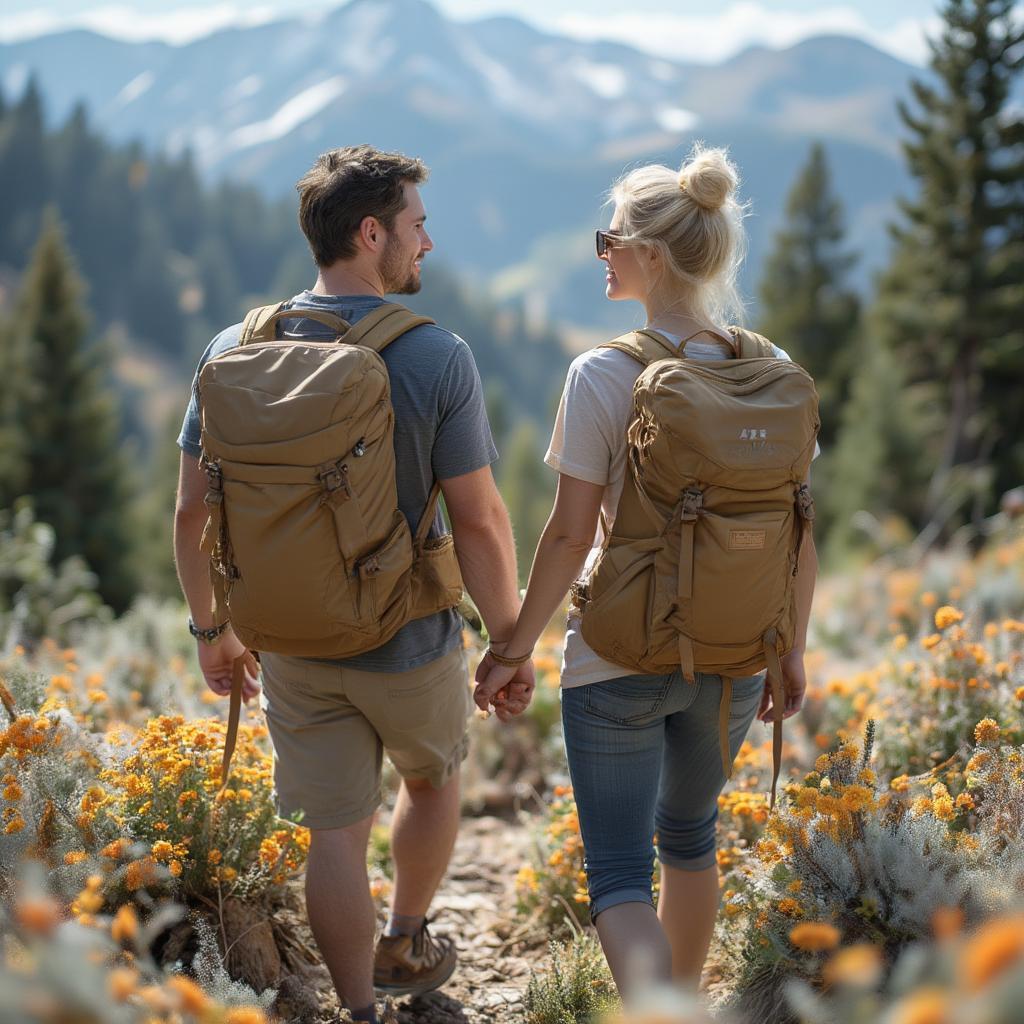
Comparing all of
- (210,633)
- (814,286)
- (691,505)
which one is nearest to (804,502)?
(691,505)

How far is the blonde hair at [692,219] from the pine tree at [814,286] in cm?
3271

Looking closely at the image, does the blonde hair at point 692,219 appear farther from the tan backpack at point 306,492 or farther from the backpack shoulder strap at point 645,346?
the tan backpack at point 306,492

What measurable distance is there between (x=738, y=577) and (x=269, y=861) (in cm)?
159

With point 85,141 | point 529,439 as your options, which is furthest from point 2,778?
point 85,141

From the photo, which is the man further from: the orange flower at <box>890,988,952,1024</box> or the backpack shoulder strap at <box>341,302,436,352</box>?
the orange flower at <box>890,988,952,1024</box>

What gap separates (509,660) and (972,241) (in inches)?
1070

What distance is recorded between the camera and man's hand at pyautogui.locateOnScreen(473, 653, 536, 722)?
2.75 m

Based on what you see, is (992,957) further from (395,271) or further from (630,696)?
(395,271)

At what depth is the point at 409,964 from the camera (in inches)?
122

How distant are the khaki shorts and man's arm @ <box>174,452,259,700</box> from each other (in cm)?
23

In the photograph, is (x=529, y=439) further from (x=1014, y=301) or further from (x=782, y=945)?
(x=782, y=945)

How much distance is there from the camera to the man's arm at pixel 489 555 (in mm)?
2668

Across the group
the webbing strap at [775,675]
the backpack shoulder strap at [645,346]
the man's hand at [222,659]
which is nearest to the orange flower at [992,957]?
the webbing strap at [775,675]

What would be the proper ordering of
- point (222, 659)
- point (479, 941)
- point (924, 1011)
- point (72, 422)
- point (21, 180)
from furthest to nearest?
point (21, 180), point (72, 422), point (479, 941), point (222, 659), point (924, 1011)
